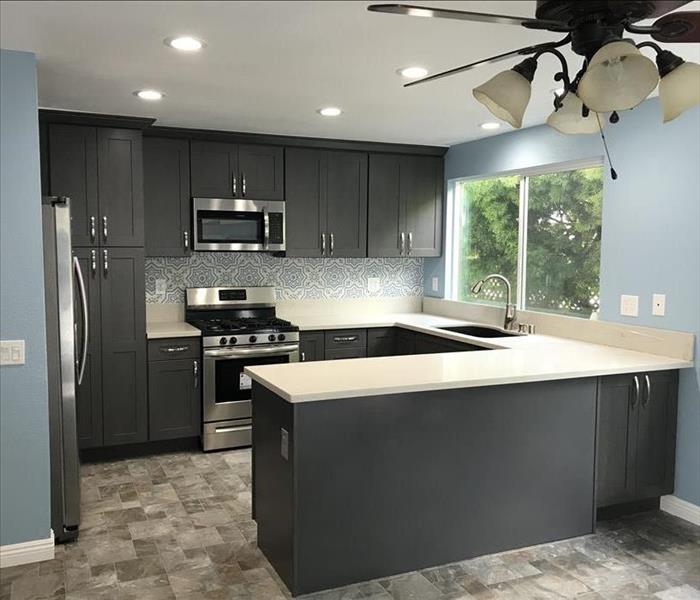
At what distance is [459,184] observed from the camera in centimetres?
577

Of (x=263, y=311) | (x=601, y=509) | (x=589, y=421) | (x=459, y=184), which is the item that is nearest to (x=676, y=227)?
(x=589, y=421)

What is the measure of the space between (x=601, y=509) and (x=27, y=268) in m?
3.08

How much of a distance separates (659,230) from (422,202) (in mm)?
2339

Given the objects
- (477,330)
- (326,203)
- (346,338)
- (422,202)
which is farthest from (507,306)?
(326,203)

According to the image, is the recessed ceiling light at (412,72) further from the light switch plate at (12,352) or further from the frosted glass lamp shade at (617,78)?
the light switch plate at (12,352)

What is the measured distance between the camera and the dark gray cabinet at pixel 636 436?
11.4ft

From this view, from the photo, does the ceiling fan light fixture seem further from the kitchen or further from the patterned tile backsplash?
the patterned tile backsplash

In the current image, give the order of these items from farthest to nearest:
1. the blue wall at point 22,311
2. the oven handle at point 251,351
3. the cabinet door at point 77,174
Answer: the oven handle at point 251,351, the cabinet door at point 77,174, the blue wall at point 22,311

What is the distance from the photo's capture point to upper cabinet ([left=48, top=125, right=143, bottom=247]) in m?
4.35

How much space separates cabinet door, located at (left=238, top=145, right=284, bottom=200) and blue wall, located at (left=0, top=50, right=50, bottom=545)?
2.16 meters

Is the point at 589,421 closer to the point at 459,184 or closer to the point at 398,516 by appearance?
the point at 398,516

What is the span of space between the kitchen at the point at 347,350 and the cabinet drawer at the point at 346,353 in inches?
1.0

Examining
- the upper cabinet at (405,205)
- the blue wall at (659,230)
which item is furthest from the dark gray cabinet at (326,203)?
the blue wall at (659,230)

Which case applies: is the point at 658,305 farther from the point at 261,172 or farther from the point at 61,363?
the point at 61,363
